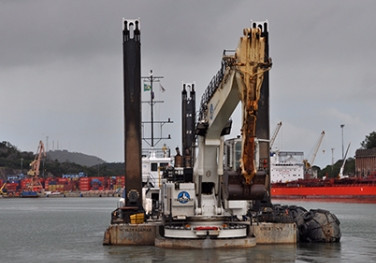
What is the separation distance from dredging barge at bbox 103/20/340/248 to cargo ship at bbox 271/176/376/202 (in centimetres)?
6396

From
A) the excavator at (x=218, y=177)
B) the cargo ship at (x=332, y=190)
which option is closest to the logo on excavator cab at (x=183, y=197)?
the excavator at (x=218, y=177)

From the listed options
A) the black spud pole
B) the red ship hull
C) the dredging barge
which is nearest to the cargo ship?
the red ship hull

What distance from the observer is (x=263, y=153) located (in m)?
37.1

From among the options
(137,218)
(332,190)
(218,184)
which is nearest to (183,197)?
(218,184)

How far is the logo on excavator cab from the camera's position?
101ft

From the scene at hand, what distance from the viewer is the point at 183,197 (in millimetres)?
30922

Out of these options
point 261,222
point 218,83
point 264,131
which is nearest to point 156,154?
point 264,131

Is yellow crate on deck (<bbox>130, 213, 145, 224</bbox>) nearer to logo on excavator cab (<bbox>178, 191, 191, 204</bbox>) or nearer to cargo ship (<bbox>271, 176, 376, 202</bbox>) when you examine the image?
logo on excavator cab (<bbox>178, 191, 191, 204</bbox>)

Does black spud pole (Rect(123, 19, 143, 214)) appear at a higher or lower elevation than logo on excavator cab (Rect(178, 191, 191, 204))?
higher

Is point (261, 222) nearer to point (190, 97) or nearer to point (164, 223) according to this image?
point (164, 223)

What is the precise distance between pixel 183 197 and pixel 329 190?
78.7 metres

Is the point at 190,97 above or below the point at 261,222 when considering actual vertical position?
above

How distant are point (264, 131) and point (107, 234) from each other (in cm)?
1028

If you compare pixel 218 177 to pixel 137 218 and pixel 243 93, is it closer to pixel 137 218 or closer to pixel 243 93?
pixel 137 218
